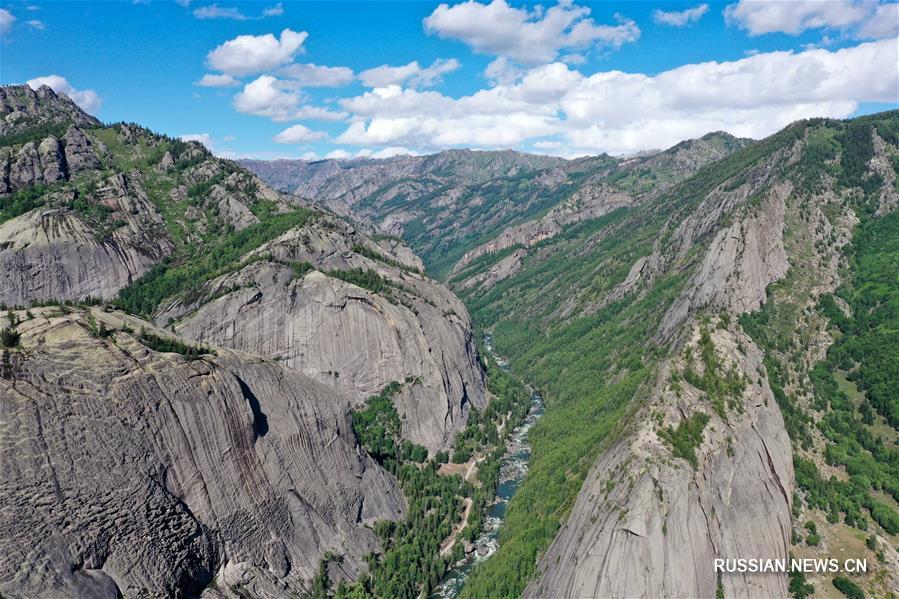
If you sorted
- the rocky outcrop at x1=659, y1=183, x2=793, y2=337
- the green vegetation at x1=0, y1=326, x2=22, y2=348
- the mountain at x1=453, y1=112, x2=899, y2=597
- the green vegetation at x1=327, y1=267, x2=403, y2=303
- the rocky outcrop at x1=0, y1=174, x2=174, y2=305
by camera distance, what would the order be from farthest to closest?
the green vegetation at x1=327, y1=267, x2=403, y2=303, the rocky outcrop at x1=0, y1=174, x2=174, y2=305, the rocky outcrop at x1=659, y1=183, x2=793, y2=337, the mountain at x1=453, y1=112, x2=899, y2=597, the green vegetation at x1=0, y1=326, x2=22, y2=348

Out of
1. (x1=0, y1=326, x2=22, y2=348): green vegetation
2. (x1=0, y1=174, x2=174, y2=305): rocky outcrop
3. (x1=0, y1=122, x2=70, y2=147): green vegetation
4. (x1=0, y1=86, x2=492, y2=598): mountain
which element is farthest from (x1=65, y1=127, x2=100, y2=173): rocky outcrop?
(x1=0, y1=326, x2=22, y2=348): green vegetation

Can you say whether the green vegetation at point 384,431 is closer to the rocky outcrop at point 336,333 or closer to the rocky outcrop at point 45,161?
the rocky outcrop at point 336,333

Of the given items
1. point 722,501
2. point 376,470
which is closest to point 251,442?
point 376,470

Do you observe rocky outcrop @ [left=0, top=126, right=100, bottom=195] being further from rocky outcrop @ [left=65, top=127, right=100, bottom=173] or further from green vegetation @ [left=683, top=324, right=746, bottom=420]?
green vegetation @ [left=683, top=324, right=746, bottom=420]

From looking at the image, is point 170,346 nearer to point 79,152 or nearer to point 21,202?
point 21,202

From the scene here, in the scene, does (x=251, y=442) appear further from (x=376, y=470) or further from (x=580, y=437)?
(x=580, y=437)

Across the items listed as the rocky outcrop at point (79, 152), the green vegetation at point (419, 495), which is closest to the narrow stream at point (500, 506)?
the green vegetation at point (419, 495)
